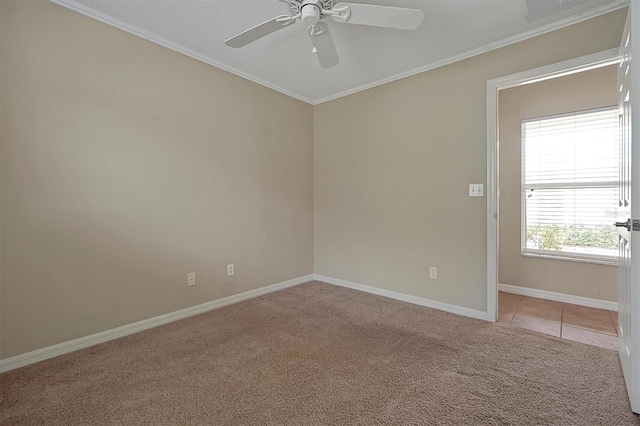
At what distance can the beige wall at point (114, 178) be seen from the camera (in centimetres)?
183

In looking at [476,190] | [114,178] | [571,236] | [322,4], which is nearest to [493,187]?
[476,190]

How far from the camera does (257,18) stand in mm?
2121

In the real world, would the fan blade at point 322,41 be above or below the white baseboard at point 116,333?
above

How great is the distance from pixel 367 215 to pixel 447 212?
911mm

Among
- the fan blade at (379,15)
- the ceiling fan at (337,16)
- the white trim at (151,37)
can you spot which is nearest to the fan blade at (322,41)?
the ceiling fan at (337,16)

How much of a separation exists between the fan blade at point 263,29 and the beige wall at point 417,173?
1.72 meters

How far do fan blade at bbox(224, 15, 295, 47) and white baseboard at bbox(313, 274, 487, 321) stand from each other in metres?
2.66

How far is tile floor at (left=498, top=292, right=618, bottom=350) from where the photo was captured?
7.40 ft

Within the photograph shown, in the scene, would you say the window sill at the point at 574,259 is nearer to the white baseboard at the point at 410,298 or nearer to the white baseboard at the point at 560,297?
the white baseboard at the point at 560,297

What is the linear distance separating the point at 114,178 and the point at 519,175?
4.06m

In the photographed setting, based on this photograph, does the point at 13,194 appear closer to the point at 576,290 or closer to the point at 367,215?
the point at 367,215

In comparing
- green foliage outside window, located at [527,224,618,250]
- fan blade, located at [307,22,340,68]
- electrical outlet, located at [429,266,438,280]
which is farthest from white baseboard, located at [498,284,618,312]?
fan blade, located at [307,22,340,68]

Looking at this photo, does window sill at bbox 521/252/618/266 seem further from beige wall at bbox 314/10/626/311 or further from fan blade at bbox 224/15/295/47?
fan blade at bbox 224/15/295/47

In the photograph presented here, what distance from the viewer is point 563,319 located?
2607 mm
